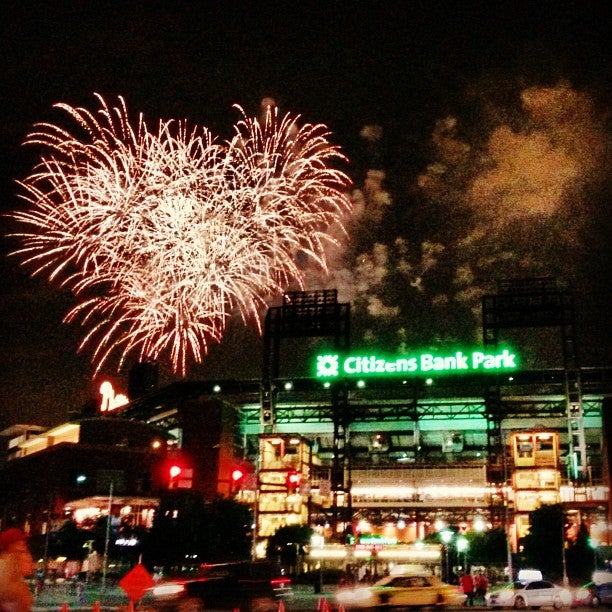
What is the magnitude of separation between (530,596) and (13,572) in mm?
34913

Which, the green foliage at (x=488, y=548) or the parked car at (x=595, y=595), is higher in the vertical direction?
the green foliage at (x=488, y=548)

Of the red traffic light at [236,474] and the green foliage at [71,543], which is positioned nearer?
the red traffic light at [236,474]

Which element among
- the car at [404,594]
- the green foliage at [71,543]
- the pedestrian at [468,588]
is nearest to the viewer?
the car at [404,594]

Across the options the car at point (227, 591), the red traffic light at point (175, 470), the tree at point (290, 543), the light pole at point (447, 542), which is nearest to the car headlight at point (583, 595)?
the light pole at point (447, 542)

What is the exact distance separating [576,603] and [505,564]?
23588 millimetres

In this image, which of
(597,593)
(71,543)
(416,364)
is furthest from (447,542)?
(71,543)

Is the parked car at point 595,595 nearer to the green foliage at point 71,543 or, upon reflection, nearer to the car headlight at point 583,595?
the car headlight at point 583,595

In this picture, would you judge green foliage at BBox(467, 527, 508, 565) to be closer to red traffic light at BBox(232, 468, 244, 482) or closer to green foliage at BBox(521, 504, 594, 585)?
green foliage at BBox(521, 504, 594, 585)

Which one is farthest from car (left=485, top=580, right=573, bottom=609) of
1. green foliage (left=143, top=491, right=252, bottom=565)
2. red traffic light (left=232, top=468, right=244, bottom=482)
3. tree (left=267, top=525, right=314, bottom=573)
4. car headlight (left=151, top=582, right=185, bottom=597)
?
tree (left=267, top=525, right=314, bottom=573)

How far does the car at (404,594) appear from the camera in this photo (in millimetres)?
30734

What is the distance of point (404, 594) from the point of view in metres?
30.9

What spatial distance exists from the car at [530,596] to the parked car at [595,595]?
0.50 metres

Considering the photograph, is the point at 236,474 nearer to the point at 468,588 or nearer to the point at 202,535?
the point at 468,588

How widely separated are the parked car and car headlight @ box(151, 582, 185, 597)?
23.8 m
